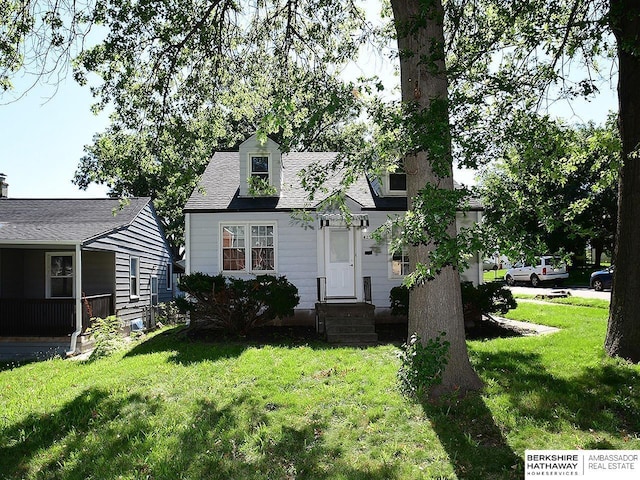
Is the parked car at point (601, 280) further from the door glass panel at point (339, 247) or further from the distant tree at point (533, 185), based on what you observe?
the distant tree at point (533, 185)

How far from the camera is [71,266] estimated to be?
1469 centimetres

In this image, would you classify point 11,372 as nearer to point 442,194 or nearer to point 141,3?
point 141,3

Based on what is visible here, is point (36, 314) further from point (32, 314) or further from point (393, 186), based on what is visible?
point (393, 186)

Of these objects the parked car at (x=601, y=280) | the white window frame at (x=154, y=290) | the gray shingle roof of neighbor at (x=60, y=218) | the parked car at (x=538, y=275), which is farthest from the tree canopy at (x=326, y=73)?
the parked car at (x=538, y=275)

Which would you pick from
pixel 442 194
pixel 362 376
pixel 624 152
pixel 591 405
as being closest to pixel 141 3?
pixel 442 194

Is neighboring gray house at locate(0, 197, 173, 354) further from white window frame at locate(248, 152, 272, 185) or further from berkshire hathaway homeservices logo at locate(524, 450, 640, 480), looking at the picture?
berkshire hathaway homeservices logo at locate(524, 450, 640, 480)

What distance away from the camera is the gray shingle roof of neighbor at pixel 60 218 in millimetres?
11766

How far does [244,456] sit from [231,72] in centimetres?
836

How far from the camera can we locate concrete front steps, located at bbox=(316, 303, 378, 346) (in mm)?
10086

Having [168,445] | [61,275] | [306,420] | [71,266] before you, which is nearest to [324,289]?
[306,420]

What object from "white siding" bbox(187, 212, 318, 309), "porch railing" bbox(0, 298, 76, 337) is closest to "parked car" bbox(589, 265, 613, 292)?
"white siding" bbox(187, 212, 318, 309)

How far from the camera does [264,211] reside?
12.5 metres

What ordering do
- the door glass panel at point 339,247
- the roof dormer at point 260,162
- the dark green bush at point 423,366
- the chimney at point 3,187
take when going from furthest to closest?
the chimney at point 3,187, the roof dormer at point 260,162, the door glass panel at point 339,247, the dark green bush at point 423,366

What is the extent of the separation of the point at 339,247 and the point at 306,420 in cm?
789
